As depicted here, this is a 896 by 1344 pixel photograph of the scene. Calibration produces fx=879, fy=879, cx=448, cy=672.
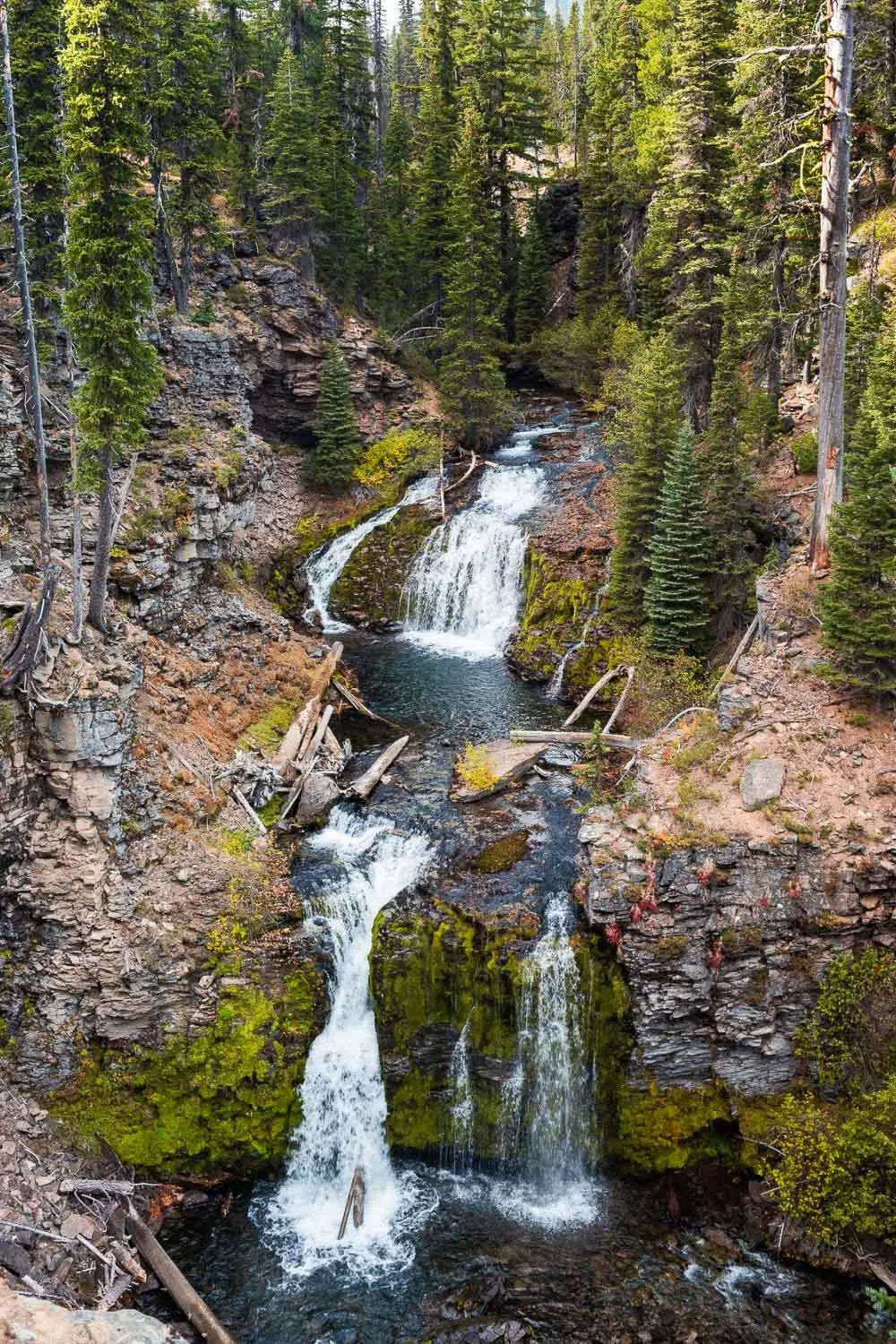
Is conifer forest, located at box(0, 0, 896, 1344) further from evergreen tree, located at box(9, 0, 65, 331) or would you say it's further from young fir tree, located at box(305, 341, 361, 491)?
young fir tree, located at box(305, 341, 361, 491)

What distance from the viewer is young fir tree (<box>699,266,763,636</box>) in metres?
22.5

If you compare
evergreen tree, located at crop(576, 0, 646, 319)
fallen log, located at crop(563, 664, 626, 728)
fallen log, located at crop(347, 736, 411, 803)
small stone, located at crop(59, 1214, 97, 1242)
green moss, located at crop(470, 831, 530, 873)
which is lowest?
small stone, located at crop(59, 1214, 97, 1242)

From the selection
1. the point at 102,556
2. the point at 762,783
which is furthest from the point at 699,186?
the point at 102,556

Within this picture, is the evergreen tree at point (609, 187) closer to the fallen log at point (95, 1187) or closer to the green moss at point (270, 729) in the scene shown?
the green moss at point (270, 729)

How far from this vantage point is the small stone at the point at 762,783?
15.4m

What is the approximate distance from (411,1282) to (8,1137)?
644 centimetres

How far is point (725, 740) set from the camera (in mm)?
16922

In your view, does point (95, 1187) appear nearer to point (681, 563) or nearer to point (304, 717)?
point (304, 717)

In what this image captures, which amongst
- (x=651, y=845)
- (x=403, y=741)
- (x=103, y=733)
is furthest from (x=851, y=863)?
(x=103, y=733)

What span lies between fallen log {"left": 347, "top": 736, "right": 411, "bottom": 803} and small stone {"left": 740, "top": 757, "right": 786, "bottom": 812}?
826 centimetres

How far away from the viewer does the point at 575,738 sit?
21.4m

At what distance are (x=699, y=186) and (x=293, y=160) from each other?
1995 centimetres

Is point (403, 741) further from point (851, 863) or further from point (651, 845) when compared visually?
point (851, 863)

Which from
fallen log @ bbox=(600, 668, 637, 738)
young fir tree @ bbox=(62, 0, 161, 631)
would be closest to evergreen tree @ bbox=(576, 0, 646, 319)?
fallen log @ bbox=(600, 668, 637, 738)
